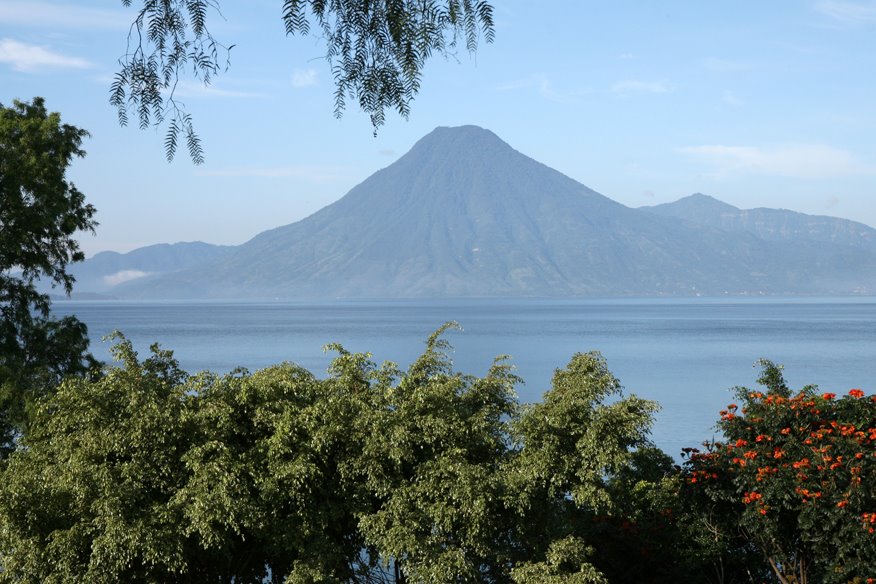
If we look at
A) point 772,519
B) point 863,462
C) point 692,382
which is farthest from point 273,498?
point 692,382

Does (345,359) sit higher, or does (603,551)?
(345,359)

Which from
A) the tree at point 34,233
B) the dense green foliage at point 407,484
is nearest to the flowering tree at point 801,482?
the dense green foliage at point 407,484

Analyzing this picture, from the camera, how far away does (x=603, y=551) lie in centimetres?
1280

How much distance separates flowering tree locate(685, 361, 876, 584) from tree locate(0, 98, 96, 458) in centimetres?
1124

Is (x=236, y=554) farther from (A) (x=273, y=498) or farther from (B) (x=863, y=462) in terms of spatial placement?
(B) (x=863, y=462)

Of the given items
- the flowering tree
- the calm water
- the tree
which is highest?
the tree

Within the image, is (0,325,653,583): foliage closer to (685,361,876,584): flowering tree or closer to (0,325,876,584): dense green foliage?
(0,325,876,584): dense green foliage

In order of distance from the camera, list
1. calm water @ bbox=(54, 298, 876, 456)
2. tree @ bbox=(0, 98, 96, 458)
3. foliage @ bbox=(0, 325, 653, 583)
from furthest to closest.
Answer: calm water @ bbox=(54, 298, 876, 456) < tree @ bbox=(0, 98, 96, 458) < foliage @ bbox=(0, 325, 653, 583)

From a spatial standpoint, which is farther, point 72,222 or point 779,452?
point 72,222

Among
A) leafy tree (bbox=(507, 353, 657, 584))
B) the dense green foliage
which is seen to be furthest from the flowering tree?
leafy tree (bbox=(507, 353, 657, 584))

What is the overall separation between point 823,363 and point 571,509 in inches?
2668

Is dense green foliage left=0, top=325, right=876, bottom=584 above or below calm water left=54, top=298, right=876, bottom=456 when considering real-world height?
above

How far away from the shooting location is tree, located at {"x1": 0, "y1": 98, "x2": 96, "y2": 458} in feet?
60.7

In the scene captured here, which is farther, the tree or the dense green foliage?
the tree
